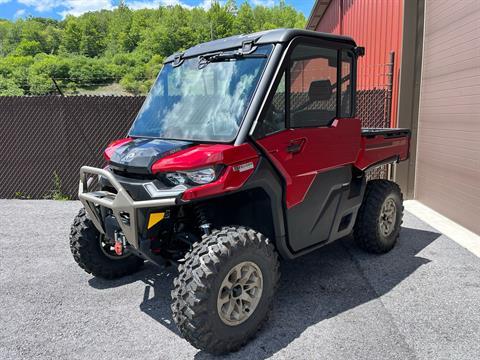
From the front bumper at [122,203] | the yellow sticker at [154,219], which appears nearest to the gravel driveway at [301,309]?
the front bumper at [122,203]

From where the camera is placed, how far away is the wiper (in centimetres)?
347

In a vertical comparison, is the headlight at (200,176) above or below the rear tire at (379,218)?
above

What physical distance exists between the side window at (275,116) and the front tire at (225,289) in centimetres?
80

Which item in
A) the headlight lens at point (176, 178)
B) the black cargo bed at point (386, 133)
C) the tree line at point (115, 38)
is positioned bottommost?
the black cargo bed at point (386, 133)

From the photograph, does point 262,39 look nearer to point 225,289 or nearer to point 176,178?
point 176,178

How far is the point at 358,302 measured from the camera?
12.4 feet

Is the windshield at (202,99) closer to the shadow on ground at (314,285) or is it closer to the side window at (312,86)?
the side window at (312,86)

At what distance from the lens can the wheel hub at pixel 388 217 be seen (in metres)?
4.93

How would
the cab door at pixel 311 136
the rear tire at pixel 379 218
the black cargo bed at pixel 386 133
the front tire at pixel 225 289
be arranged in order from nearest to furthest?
the front tire at pixel 225 289
the cab door at pixel 311 136
the black cargo bed at pixel 386 133
the rear tire at pixel 379 218

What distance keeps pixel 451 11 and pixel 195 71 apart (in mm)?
4550

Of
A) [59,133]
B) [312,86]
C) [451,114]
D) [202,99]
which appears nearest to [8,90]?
[59,133]

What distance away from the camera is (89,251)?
414cm

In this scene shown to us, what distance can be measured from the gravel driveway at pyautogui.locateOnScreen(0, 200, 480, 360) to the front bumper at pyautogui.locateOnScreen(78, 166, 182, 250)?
805 millimetres

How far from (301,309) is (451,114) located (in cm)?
422
